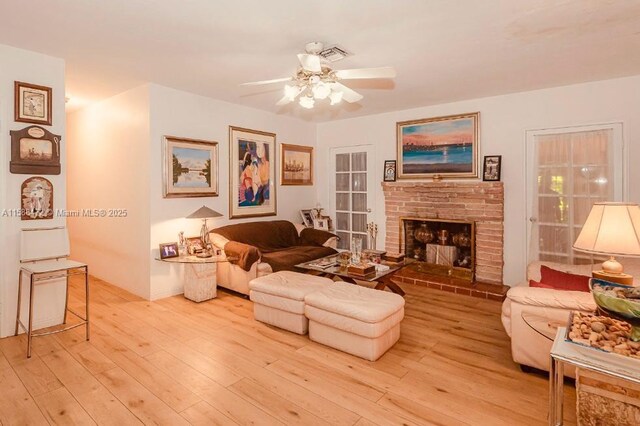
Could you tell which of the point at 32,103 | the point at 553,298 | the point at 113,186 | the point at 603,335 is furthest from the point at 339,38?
the point at 113,186

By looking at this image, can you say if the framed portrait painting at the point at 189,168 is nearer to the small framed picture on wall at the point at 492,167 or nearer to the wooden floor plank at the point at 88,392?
the wooden floor plank at the point at 88,392

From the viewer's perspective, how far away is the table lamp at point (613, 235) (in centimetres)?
195

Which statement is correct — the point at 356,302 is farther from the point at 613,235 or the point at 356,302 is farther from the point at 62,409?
the point at 62,409

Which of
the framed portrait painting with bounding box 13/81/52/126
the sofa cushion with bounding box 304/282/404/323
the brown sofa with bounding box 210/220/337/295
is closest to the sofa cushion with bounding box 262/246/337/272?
the brown sofa with bounding box 210/220/337/295

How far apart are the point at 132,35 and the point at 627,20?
3.74m

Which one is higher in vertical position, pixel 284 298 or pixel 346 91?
pixel 346 91

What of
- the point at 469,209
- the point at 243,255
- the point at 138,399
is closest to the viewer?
the point at 138,399

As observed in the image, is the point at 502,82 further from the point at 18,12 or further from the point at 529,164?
the point at 18,12

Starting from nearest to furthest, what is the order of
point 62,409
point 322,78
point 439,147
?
point 62,409
point 322,78
point 439,147

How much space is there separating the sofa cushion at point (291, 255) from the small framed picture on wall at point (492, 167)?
91.3 inches

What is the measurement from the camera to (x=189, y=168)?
447 cm

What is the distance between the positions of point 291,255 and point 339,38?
2636mm

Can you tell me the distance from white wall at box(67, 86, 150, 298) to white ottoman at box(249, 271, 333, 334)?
165 cm

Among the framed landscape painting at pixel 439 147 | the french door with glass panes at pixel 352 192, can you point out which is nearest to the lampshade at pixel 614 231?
the framed landscape painting at pixel 439 147
